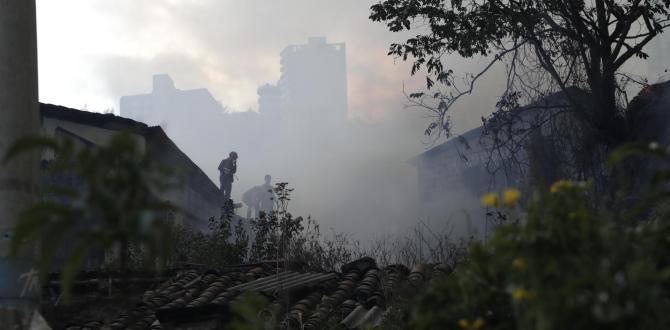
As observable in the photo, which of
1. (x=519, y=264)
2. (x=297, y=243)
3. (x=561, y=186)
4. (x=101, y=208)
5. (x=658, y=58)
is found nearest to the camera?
(x=101, y=208)

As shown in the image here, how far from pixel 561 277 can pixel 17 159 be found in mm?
3326

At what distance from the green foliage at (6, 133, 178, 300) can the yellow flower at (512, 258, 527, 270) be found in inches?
32.9

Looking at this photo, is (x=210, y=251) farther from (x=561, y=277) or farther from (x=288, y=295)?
(x=561, y=277)

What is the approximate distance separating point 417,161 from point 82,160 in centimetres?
2819

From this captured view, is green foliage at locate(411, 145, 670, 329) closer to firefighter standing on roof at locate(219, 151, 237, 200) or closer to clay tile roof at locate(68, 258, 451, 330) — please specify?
clay tile roof at locate(68, 258, 451, 330)

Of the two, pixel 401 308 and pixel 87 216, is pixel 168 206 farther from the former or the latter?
pixel 401 308

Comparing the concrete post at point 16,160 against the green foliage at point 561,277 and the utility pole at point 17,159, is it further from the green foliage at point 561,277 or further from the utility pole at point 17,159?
the green foliage at point 561,277

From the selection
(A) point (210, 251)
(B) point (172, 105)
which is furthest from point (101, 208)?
(B) point (172, 105)

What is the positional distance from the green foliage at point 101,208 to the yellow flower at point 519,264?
83 cm

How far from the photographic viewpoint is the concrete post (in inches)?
160

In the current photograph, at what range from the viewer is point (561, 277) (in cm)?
172

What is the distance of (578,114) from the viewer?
41.3 feet

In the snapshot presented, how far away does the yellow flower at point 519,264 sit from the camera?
73.1 inches

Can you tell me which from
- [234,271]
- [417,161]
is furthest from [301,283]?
[417,161]
